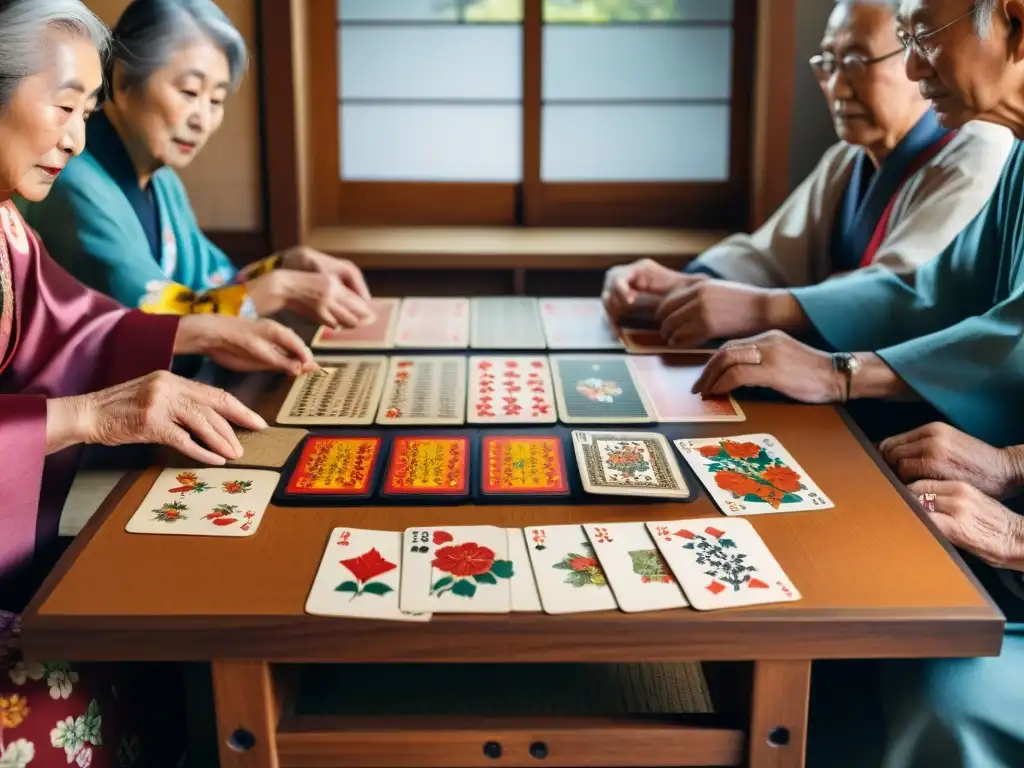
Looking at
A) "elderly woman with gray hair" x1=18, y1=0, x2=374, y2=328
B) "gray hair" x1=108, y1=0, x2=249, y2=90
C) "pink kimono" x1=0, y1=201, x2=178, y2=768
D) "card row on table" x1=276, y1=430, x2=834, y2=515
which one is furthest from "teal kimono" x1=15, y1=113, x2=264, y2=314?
"card row on table" x1=276, y1=430, x2=834, y2=515

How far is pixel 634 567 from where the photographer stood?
3.85 ft

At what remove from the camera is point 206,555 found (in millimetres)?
1203

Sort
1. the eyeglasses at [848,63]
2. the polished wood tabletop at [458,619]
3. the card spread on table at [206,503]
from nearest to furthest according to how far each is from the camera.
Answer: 1. the polished wood tabletop at [458,619]
2. the card spread on table at [206,503]
3. the eyeglasses at [848,63]

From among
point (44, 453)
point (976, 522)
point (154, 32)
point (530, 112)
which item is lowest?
point (976, 522)

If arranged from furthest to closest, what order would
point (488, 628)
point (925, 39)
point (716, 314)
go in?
point (716, 314), point (925, 39), point (488, 628)

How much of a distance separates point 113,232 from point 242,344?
469 millimetres

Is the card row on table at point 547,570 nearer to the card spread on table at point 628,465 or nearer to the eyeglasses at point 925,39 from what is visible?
the card spread on table at point 628,465

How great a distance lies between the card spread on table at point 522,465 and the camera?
1.37m

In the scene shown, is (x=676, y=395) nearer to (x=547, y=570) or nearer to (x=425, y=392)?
(x=425, y=392)

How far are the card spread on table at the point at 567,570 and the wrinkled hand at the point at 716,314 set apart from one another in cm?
81

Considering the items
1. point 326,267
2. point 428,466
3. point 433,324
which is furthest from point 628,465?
point 326,267

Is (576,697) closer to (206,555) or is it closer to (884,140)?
(206,555)

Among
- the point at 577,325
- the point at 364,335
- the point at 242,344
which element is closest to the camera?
the point at 242,344

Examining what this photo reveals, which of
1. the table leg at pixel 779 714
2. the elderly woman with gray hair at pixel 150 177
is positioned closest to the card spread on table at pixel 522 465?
the table leg at pixel 779 714
